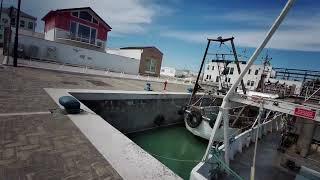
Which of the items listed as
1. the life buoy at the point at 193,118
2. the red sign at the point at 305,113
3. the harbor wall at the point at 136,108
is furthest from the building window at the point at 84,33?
the red sign at the point at 305,113

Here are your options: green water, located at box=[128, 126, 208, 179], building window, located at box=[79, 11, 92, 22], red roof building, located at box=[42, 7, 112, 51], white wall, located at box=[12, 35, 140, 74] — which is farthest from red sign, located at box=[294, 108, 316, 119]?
building window, located at box=[79, 11, 92, 22]

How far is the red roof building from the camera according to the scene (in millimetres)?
27109

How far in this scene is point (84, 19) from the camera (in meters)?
29.0

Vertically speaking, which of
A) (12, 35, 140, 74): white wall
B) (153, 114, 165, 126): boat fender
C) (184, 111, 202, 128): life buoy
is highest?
(12, 35, 140, 74): white wall

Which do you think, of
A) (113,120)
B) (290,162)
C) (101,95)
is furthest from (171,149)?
(290,162)

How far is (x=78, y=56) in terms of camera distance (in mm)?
26203

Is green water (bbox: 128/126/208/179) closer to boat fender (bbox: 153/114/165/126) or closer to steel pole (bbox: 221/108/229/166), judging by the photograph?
boat fender (bbox: 153/114/165/126)

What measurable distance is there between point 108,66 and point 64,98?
2302 centimetres

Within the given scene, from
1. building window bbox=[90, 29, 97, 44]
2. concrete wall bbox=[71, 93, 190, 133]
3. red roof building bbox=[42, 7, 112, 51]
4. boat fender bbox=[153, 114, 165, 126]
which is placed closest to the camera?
concrete wall bbox=[71, 93, 190, 133]

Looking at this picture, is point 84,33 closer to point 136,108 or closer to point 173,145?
point 136,108

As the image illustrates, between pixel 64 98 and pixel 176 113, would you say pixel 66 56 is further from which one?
pixel 64 98

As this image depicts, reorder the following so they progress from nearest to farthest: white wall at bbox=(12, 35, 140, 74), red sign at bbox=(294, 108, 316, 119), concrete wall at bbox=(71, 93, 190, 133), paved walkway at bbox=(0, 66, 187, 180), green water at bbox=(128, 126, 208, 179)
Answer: paved walkway at bbox=(0, 66, 187, 180) → red sign at bbox=(294, 108, 316, 119) → green water at bbox=(128, 126, 208, 179) → concrete wall at bbox=(71, 93, 190, 133) → white wall at bbox=(12, 35, 140, 74)

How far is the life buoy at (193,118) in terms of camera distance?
48.1ft

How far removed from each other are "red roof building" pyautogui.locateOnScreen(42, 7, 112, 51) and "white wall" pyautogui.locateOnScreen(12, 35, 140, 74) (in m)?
2.61
